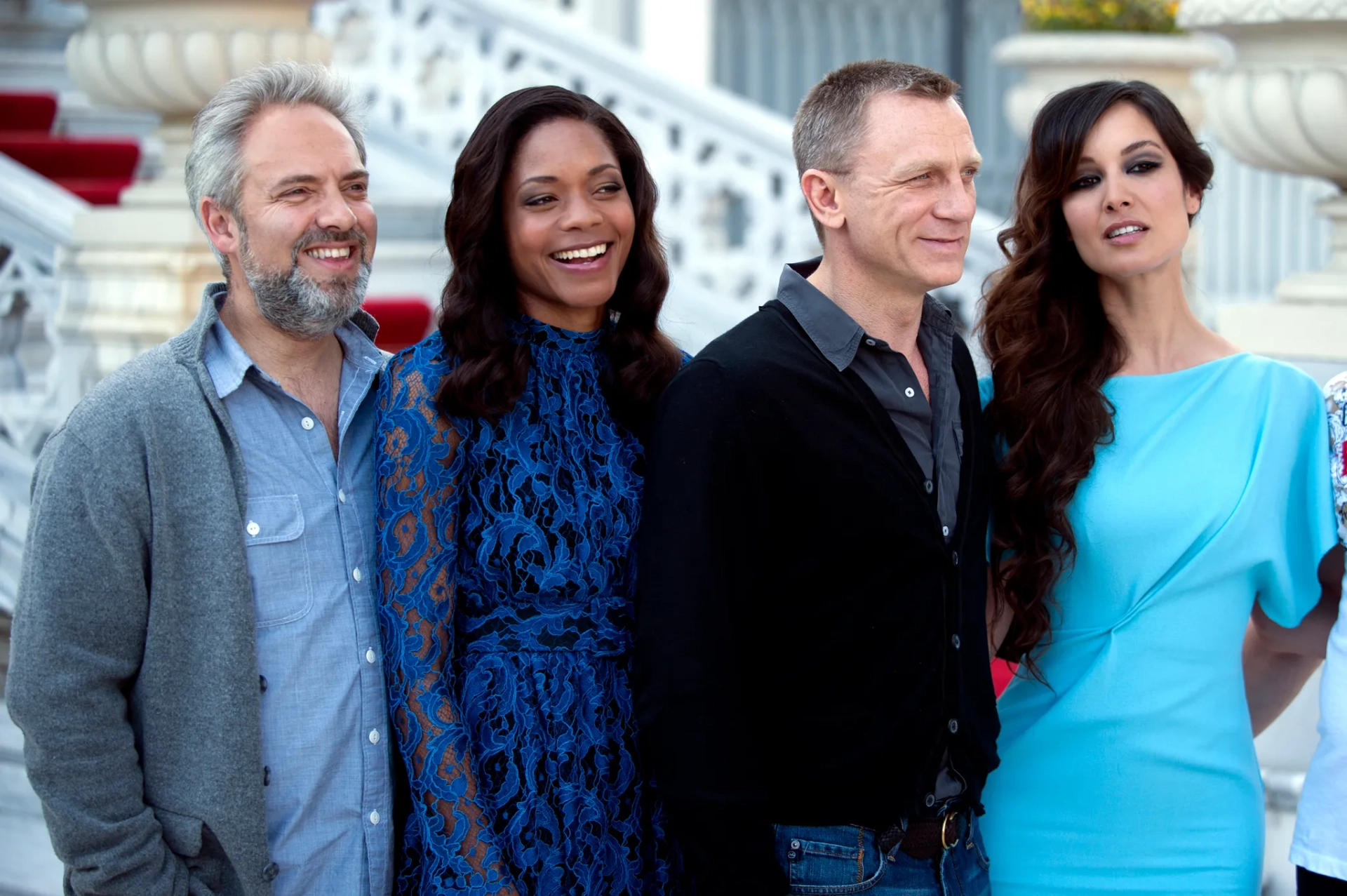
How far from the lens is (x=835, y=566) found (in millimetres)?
2316

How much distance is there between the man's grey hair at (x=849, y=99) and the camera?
2.41 meters

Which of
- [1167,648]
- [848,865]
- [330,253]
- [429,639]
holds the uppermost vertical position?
[330,253]

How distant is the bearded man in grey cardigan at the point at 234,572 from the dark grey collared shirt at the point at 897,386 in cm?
73

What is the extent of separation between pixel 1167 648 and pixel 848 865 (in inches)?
26.8

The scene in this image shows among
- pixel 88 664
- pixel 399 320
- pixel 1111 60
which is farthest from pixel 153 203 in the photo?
pixel 1111 60

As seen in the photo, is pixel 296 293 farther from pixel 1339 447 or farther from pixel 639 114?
pixel 639 114

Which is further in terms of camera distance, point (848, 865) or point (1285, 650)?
point (1285, 650)

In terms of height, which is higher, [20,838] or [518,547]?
[518,547]

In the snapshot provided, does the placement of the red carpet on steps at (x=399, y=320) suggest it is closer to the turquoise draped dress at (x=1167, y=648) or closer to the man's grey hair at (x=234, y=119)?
the man's grey hair at (x=234, y=119)

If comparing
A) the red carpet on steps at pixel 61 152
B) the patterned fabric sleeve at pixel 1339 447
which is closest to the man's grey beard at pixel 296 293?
the patterned fabric sleeve at pixel 1339 447

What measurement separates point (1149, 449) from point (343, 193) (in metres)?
1.41

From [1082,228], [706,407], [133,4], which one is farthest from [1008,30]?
[706,407]

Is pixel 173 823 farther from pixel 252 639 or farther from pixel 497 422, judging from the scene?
pixel 497 422

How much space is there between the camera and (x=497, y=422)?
244 centimetres
